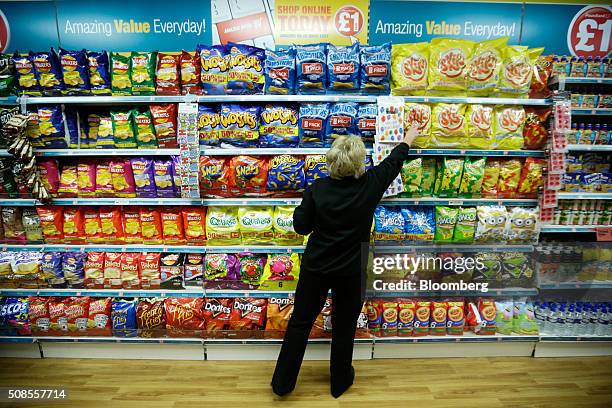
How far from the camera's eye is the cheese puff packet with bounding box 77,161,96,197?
112 inches

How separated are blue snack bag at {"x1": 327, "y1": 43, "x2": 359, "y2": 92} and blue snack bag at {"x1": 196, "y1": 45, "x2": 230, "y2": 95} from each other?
81 cm

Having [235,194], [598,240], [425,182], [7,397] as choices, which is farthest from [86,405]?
[598,240]

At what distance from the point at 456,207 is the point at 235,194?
1903 mm

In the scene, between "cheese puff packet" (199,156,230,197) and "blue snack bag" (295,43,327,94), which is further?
"cheese puff packet" (199,156,230,197)

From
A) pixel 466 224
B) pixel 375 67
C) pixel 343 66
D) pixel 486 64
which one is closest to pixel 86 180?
pixel 343 66

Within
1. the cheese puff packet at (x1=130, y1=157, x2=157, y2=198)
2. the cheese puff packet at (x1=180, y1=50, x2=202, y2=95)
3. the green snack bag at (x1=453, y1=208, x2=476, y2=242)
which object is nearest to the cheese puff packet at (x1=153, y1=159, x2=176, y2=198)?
the cheese puff packet at (x1=130, y1=157, x2=157, y2=198)

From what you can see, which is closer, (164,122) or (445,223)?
(164,122)

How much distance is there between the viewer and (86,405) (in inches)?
96.1

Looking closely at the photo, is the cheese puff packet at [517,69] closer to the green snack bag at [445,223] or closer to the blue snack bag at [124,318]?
the green snack bag at [445,223]

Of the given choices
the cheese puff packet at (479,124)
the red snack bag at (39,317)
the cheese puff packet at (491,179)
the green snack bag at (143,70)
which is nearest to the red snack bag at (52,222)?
the red snack bag at (39,317)

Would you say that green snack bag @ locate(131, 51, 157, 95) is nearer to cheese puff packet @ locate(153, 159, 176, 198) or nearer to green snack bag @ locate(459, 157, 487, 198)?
cheese puff packet @ locate(153, 159, 176, 198)

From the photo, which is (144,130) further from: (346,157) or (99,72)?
(346,157)

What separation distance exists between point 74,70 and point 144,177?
975 mm

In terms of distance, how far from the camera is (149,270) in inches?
115
